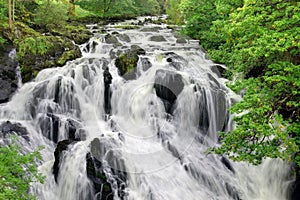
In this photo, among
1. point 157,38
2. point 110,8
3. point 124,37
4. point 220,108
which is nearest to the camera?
point 220,108

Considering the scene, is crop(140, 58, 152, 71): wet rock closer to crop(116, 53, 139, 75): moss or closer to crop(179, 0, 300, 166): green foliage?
crop(116, 53, 139, 75): moss

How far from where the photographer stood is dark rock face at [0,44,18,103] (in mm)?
9258

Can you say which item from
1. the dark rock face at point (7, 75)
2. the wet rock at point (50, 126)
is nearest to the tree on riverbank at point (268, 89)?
the wet rock at point (50, 126)

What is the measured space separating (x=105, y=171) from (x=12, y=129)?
3494 mm

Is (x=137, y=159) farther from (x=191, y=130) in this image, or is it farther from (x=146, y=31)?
(x=146, y=31)

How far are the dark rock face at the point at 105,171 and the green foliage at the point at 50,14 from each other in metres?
10.4

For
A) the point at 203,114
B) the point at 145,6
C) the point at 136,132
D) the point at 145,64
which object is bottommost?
the point at 136,132

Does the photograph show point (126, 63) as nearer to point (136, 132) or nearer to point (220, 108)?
point (136, 132)

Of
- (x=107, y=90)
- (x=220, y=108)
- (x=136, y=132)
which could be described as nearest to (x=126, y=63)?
(x=107, y=90)

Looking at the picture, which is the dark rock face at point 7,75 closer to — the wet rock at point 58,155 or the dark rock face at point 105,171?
the wet rock at point 58,155

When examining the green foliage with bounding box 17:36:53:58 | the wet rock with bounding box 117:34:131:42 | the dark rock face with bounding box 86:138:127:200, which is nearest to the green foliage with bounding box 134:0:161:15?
the wet rock with bounding box 117:34:131:42

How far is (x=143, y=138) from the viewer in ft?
27.5

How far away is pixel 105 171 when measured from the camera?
680cm

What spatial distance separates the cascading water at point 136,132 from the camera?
691 centimetres
